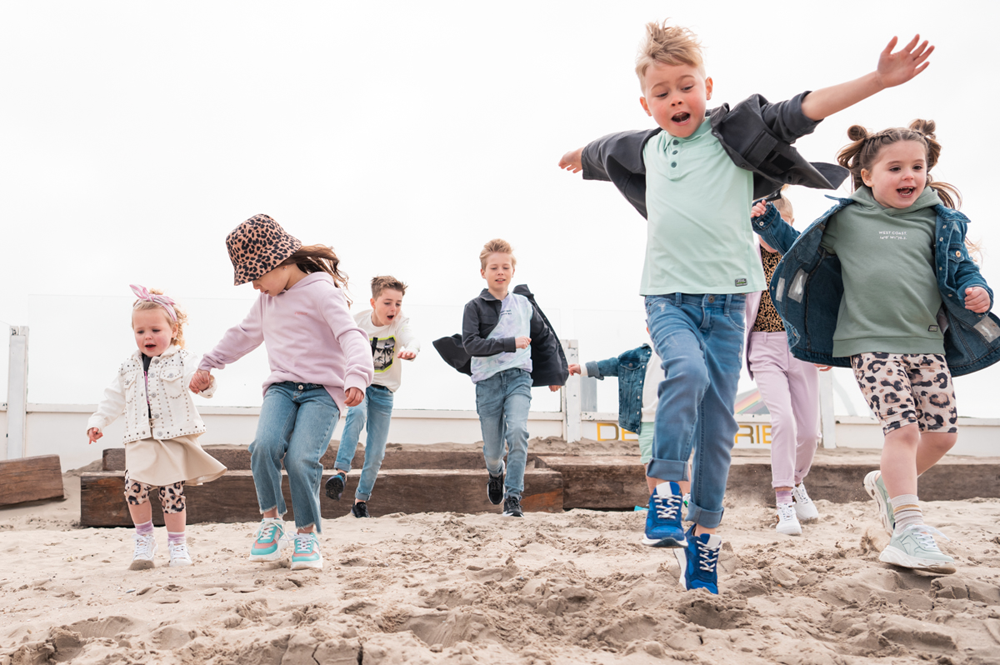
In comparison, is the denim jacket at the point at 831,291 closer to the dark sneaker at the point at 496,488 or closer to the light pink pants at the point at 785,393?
the light pink pants at the point at 785,393

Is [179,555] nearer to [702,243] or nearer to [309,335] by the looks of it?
[309,335]

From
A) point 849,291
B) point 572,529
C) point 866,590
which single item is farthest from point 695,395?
point 572,529

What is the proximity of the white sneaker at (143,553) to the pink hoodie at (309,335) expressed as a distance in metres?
0.91

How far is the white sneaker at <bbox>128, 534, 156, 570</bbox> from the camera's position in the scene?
10.7 feet

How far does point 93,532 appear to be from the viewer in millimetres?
4473

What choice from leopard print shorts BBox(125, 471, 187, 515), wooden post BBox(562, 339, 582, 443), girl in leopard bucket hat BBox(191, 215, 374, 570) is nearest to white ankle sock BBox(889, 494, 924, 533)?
girl in leopard bucket hat BBox(191, 215, 374, 570)

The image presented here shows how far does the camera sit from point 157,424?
3.52 meters

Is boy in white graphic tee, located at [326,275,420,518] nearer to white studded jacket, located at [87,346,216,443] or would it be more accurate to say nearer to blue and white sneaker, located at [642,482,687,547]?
white studded jacket, located at [87,346,216,443]

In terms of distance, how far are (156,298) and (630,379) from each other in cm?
302

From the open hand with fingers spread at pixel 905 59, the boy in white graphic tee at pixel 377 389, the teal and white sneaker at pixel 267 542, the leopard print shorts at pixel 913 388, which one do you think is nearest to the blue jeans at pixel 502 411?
the boy in white graphic tee at pixel 377 389

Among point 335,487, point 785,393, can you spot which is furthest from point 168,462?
point 785,393

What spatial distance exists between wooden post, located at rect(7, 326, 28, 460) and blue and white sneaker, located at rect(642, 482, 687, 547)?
8480mm

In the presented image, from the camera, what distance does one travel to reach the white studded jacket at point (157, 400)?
3520mm

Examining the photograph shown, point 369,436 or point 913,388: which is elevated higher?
point 913,388
